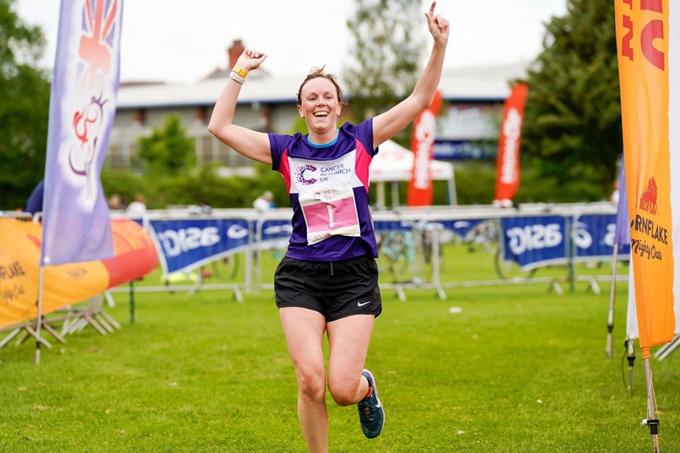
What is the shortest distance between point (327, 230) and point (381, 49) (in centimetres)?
5244

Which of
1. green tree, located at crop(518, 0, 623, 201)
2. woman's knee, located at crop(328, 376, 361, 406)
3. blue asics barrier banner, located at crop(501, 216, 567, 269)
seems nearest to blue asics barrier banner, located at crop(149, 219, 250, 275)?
blue asics barrier banner, located at crop(501, 216, 567, 269)

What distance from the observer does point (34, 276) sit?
10.3 m

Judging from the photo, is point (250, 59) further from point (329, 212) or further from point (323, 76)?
point (329, 212)

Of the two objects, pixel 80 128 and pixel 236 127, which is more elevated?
pixel 80 128

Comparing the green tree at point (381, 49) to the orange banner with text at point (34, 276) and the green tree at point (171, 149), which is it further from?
the orange banner with text at point (34, 276)

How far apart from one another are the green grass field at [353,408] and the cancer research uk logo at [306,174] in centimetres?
184

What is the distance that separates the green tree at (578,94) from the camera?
140 ft

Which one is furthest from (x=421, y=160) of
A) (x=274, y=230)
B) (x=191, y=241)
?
(x=191, y=241)

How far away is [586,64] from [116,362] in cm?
3667

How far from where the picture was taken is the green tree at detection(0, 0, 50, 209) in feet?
162

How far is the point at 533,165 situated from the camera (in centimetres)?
5941

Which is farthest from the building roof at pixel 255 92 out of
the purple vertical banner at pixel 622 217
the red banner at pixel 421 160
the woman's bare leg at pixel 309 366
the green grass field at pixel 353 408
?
the woman's bare leg at pixel 309 366

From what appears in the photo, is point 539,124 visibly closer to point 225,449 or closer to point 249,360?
point 249,360

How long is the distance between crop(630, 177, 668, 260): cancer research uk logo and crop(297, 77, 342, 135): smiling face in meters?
1.74
